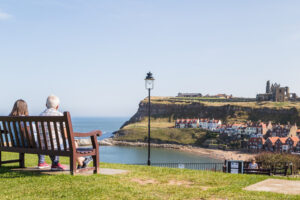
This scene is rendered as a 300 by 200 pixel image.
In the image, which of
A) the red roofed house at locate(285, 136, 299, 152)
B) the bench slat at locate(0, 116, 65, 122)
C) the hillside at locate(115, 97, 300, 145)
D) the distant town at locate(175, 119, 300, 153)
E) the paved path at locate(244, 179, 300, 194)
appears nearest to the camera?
the paved path at locate(244, 179, 300, 194)

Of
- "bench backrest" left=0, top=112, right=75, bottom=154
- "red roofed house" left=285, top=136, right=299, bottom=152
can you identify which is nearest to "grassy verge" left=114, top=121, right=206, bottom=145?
"red roofed house" left=285, top=136, right=299, bottom=152

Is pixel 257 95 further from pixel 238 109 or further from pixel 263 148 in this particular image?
pixel 263 148

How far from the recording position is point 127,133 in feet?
517

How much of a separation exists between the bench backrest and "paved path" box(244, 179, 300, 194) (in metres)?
3.63

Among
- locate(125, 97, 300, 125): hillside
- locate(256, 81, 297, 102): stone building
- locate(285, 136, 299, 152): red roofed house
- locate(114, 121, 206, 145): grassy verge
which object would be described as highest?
locate(256, 81, 297, 102): stone building

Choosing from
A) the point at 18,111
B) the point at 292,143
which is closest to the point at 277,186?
the point at 18,111

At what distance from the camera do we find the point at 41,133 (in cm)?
656

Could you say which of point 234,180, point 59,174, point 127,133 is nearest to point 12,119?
point 59,174

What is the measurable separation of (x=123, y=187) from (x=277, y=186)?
121 inches

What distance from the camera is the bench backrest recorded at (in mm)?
5985

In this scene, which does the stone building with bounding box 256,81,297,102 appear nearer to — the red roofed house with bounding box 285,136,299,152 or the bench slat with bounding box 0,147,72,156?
the red roofed house with bounding box 285,136,299,152

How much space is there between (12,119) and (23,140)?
20.1 inches

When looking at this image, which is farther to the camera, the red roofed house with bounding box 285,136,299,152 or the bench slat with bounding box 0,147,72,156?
the red roofed house with bounding box 285,136,299,152

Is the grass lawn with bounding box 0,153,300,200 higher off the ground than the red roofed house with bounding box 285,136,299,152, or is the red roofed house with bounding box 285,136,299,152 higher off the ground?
the grass lawn with bounding box 0,153,300,200
